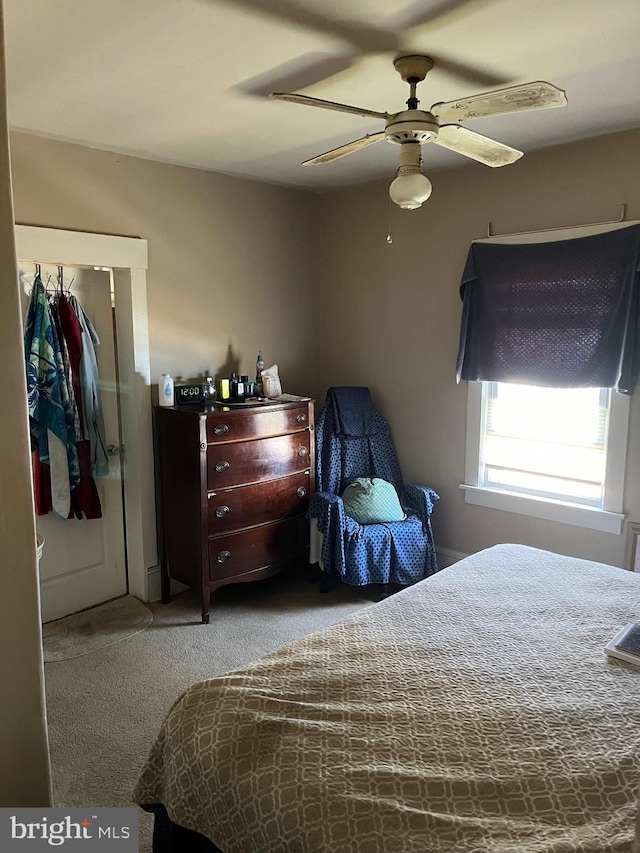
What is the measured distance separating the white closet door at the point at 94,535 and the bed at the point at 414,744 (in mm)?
2114

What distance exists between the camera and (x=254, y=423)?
11.6 ft

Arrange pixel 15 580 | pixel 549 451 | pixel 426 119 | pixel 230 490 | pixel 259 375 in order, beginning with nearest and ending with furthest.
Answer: pixel 15 580 → pixel 426 119 → pixel 230 490 → pixel 549 451 → pixel 259 375

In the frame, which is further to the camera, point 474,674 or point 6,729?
point 474,674

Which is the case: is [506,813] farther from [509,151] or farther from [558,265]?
[558,265]

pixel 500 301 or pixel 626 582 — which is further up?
pixel 500 301

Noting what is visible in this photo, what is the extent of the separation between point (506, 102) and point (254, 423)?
2.12 metres

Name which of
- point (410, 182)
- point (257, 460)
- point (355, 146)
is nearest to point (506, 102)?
point (410, 182)

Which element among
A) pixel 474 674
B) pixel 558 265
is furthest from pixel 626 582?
pixel 558 265

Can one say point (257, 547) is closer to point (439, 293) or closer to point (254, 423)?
point (254, 423)

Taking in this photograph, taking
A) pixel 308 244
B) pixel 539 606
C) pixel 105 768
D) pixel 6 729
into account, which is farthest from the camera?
pixel 308 244

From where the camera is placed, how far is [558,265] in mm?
3299

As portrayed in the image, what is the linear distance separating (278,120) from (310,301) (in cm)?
175

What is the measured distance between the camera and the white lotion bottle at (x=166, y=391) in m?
3.53

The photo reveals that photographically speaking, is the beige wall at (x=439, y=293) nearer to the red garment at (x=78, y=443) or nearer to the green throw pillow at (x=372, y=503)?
the green throw pillow at (x=372, y=503)
